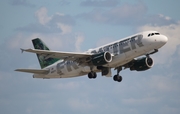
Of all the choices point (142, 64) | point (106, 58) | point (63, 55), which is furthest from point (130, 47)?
point (63, 55)

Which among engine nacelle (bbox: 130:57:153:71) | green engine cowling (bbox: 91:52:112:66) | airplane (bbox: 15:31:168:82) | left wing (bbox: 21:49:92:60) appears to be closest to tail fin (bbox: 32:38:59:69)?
airplane (bbox: 15:31:168:82)

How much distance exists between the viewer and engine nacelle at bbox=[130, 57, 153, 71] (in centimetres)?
10131

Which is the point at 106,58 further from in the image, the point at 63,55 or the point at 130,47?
the point at 63,55

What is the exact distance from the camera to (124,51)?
3713 inches

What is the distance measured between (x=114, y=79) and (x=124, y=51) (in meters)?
10.7

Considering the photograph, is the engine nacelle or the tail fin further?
the tail fin

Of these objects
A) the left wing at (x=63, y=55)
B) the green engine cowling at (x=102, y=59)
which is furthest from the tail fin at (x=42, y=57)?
the green engine cowling at (x=102, y=59)

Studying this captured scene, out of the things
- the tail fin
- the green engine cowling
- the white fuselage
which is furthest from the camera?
the tail fin

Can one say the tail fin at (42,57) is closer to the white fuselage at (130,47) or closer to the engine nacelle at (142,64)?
the white fuselage at (130,47)

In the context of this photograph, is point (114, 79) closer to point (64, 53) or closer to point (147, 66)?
point (147, 66)

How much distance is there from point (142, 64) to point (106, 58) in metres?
9.34

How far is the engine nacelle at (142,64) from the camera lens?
101312 mm

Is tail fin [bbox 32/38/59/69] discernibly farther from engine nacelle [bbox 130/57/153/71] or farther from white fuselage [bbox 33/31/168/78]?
engine nacelle [bbox 130/57/153/71]

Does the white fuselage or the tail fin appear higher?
the tail fin
